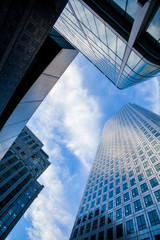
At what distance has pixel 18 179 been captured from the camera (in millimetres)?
40500

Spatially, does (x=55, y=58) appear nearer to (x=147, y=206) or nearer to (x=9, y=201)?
(x=147, y=206)

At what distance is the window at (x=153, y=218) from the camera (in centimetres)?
2502

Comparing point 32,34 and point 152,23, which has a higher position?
point 32,34

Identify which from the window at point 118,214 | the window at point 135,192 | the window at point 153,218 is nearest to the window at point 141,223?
the window at point 153,218

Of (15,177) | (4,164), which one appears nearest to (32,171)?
(15,177)

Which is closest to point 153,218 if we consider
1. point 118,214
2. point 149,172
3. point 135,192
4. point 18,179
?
point 135,192

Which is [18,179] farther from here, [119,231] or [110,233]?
[119,231]

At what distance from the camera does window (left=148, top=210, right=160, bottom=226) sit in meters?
25.0

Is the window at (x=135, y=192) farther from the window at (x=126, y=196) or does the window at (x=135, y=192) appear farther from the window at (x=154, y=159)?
the window at (x=154, y=159)

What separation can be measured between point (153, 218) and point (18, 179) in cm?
3856

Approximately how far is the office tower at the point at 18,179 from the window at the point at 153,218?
117 feet

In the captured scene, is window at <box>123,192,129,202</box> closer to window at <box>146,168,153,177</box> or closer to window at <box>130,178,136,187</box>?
window at <box>130,178,136,187</box>

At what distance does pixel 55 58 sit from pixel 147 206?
122ft

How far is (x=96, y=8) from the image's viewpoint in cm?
783
